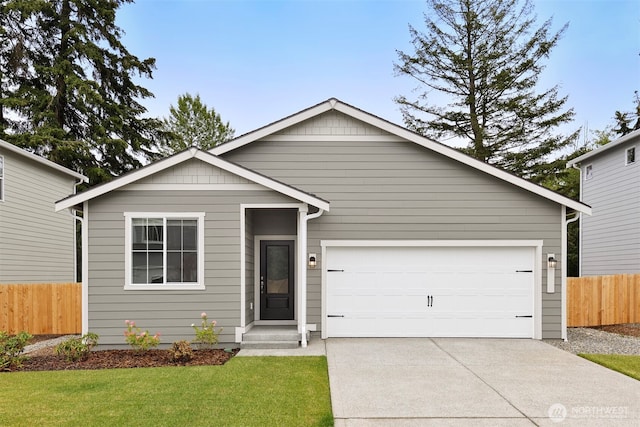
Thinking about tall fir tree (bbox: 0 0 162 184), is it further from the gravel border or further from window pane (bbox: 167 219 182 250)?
the gravel border

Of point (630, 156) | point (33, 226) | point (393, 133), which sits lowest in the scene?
point (33, 226)

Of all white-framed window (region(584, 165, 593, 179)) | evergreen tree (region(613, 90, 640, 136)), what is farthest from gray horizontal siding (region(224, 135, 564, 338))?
evergreen tree (region(613, 90, 640, 136))

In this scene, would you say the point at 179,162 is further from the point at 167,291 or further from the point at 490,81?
the point at 490,81

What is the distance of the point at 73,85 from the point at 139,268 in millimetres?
13705

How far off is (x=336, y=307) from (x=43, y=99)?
1641 cm

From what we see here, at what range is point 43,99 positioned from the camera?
773 inches

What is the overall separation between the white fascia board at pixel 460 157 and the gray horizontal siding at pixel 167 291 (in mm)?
2574

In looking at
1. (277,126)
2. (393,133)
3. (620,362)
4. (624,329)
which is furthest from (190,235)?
(624,329)

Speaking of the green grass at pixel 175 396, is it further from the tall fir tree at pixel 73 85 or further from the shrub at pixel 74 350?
the tall fir tree at pixel 73 85

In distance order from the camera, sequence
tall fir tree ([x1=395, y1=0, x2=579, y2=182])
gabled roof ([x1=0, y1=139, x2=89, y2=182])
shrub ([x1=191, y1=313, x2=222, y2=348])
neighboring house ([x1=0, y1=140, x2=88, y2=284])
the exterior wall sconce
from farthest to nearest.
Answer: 1. tall fir tree ([x1=395, y1=0, x2=579, y2=182])
2. neighboring house ([x1=0, y1=140, x2=88, y2=284])
3. gabled roof ([x1=0, y1=139, x2=89, y2=182])
4. the exterior wall sconce
5. shrub ([x1=191, y1=313, x2=222, y2=348])

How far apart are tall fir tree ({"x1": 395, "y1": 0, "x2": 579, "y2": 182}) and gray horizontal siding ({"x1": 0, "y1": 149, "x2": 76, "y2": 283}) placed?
15939mm

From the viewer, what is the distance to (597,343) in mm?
9836

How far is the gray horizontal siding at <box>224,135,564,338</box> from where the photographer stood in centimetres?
1012

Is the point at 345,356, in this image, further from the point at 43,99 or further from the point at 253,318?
the point at 43,99
